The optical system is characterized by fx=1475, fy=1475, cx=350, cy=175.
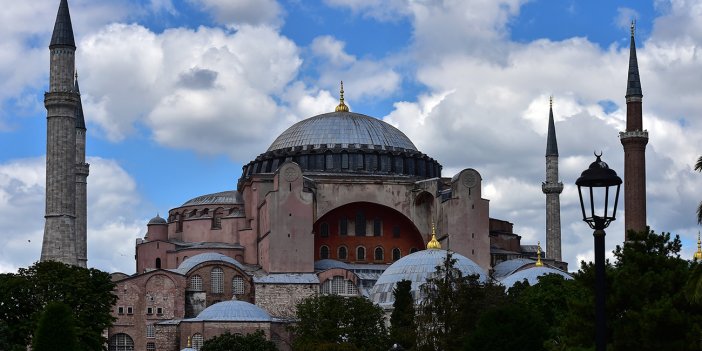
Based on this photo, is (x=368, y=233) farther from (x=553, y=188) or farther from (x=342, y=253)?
(x=553, y=188)

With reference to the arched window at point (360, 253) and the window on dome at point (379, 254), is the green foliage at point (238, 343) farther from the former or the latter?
the window on dome at point (379, 254)

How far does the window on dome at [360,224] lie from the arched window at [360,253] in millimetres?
589

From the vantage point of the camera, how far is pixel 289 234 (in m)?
56.5

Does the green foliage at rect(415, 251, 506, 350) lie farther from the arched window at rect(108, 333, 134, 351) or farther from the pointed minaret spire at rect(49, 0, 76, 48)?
the pointed minaret spire at rect(49, 0, 76, 48)

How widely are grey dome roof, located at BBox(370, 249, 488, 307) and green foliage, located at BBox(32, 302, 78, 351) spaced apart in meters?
19.3

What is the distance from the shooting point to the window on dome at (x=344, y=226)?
60.7 meters

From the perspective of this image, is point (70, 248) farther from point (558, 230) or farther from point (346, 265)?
point (558, 230)

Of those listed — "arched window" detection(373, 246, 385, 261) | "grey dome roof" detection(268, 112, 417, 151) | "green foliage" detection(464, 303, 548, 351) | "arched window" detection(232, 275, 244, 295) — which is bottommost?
"green foliage" detection(464, 303, 548, 351)

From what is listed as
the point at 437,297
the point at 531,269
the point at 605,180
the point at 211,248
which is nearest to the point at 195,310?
the point at 211,248

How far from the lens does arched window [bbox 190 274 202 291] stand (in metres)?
55.9

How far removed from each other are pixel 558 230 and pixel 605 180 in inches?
2041

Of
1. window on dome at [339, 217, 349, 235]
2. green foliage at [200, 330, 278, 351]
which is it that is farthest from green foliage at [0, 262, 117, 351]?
A: window on dome at [339, 217, 349, 235]

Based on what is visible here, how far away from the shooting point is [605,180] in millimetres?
16281

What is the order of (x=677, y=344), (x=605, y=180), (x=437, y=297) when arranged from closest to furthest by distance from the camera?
1. (x=605, y=180)
2. (x=677, y=344)
3. (x=437, y=297)
